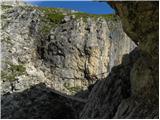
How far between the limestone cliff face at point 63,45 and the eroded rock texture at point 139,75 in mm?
43808

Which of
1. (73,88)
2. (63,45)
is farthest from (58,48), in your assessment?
(73,88)

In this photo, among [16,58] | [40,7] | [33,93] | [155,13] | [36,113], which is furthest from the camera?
[40,7]

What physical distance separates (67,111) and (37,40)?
1298 inches

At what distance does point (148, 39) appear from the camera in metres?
21.5

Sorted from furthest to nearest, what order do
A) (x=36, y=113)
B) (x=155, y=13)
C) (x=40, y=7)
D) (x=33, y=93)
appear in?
(x=40, y=7)
(x=33, y=93)
(x=36, y=113)
(x=155, y=13)

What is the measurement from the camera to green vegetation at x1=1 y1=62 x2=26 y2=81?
65.1 metres

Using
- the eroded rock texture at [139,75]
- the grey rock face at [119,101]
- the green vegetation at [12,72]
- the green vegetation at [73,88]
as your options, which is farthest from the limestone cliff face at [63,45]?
the eroded rock texture at [139,75]

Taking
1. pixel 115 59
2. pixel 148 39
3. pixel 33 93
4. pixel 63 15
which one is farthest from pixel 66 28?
pixel 148 39

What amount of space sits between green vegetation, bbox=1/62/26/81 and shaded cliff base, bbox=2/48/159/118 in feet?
63.4

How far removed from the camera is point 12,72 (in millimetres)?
66938

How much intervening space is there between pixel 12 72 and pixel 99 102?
4005 cm

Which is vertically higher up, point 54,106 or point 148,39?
point 148,39

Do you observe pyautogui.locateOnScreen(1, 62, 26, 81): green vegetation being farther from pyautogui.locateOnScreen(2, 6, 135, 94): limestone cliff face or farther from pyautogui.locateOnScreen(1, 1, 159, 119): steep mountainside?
pyautogui.locateOnScreen(2, 6, 135, 94): limestone cliff face

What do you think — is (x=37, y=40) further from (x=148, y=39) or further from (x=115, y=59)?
(x=148, y=39)
